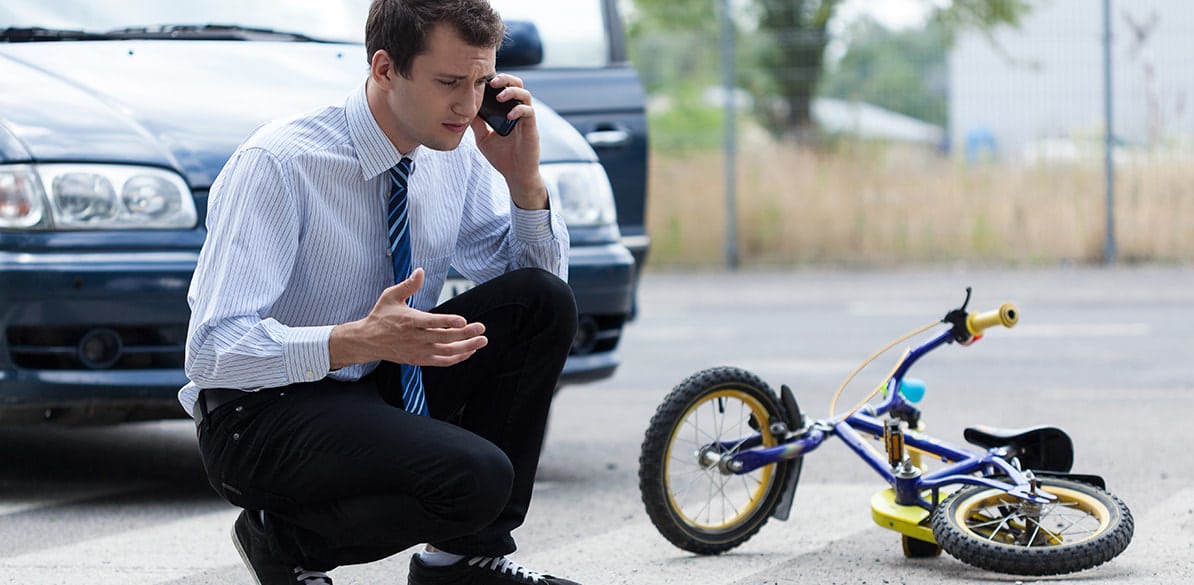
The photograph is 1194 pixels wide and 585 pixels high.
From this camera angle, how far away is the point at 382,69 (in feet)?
11.3

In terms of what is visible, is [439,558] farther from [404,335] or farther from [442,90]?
[442,90]

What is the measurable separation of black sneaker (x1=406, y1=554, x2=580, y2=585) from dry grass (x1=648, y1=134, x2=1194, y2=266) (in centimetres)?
1111

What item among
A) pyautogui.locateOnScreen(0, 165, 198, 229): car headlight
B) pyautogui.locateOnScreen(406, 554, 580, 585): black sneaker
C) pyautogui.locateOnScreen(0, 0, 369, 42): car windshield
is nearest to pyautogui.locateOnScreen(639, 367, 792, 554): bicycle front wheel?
pyautogui.locateOnScreen(406, 554, 580, 585): black sneaker

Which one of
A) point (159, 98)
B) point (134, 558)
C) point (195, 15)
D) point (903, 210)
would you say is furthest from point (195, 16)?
Answer: point (903, 210)

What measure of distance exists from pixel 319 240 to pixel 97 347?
66.2 inches

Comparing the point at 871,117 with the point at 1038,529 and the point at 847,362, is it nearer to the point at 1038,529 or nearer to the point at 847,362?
the point at 847,362

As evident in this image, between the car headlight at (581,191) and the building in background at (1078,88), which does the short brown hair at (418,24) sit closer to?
the car headlight at (581,191)

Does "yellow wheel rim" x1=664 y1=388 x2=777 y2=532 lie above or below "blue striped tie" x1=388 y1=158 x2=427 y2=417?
below

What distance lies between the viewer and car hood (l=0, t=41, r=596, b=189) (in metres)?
4.91

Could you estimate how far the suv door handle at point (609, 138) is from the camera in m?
7.04

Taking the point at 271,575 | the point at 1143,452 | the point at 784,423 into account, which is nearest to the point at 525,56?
the point at 784,423

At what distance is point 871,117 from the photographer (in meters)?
15.0

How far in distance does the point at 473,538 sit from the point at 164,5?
295cm

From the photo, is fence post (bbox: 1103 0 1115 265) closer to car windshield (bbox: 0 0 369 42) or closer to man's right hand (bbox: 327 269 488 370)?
car windshield (bbox: 0 0 369 42)
